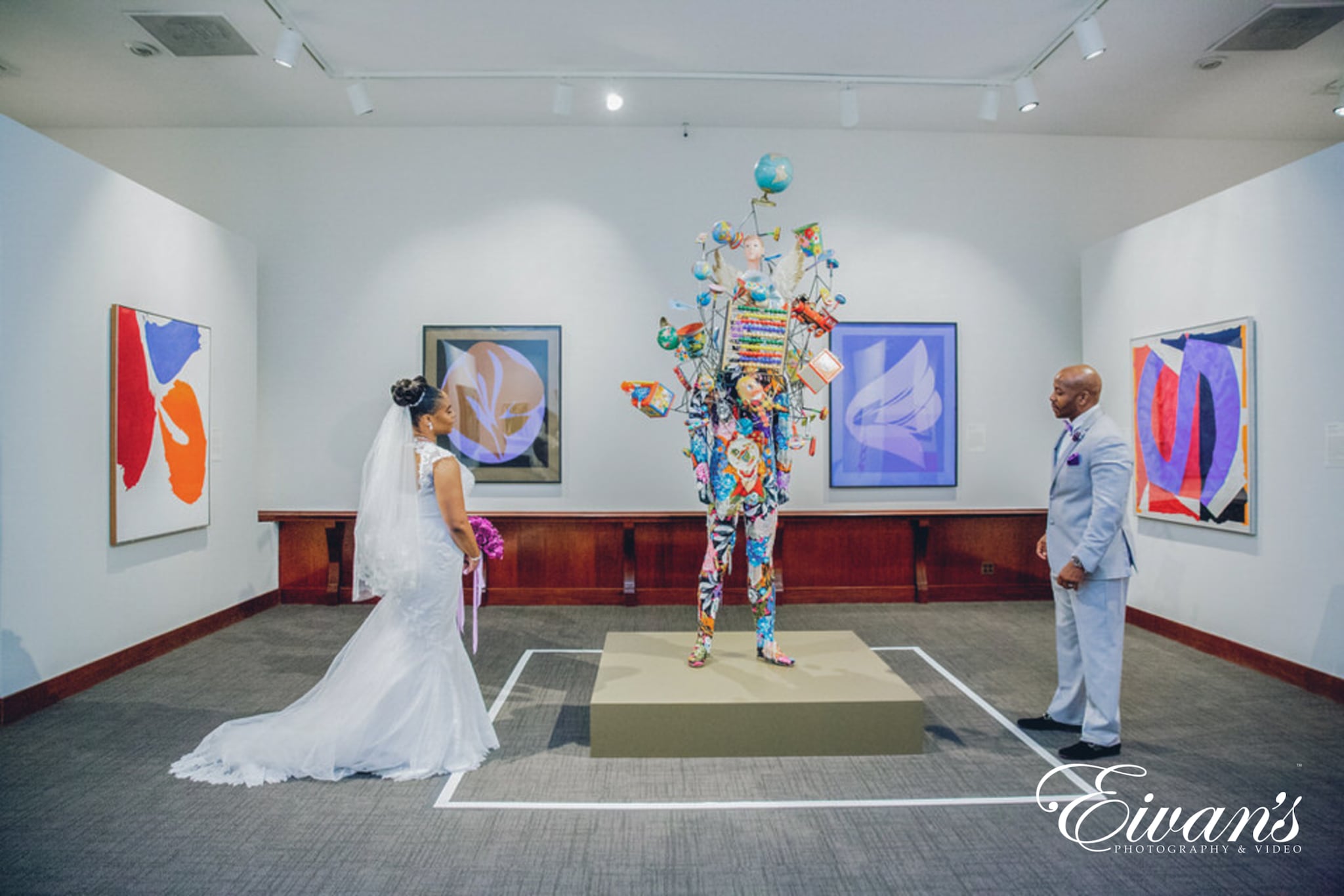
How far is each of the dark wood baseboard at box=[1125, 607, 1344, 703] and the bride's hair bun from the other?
407 centimetres

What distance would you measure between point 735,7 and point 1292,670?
15.7 ft

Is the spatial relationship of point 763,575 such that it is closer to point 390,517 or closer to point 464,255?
point 390,517

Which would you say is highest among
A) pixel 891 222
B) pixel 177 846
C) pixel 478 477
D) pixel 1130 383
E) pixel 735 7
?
pixel 735 7

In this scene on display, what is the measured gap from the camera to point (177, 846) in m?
2.21

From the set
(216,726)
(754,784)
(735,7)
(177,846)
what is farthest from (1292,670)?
(216,726)

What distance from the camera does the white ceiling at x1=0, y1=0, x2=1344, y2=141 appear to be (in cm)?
402

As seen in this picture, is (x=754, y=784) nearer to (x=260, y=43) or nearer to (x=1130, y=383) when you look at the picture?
(x=1130, y=383)

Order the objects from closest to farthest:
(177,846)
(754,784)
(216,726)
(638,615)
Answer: (177,846) → (754,784) → (216,726) → (638,615)

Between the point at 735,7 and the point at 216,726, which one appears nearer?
the point at 216,726

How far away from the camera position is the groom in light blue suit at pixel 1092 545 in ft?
8.98

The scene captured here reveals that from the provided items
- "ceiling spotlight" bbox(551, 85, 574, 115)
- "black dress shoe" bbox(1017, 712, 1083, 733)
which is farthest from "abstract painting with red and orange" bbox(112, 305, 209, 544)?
"black dress shoe" bbox(1017, 712, 1083, 733)

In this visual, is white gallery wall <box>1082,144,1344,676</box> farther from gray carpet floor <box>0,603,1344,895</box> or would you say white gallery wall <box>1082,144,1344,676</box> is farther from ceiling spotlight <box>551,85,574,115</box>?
ceiling spotlight <box>551,85,574,115</box>

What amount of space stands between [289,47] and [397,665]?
11.9 feet

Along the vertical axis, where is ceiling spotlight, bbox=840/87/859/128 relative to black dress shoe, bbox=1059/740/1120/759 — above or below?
above
